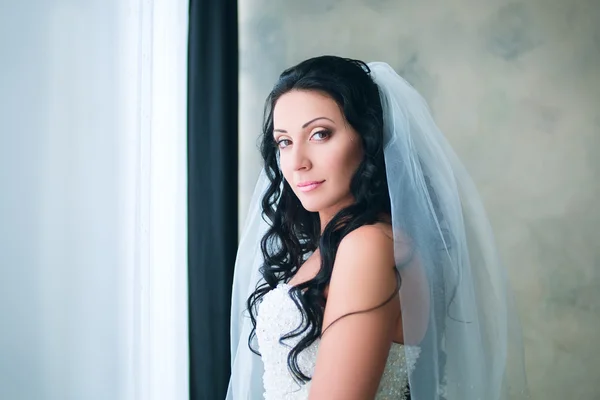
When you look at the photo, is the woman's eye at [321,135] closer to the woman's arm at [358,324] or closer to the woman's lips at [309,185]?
the woman's lips at [309,185]

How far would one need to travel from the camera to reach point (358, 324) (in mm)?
1186

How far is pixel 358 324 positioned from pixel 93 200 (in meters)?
1.39

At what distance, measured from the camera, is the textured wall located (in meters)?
2.97

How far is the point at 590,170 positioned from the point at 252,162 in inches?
71.3

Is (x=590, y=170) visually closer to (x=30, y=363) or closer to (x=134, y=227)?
(x=134, y=227)

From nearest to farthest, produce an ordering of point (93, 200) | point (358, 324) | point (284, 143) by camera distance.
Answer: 1. point (358, 324)
2. point (284, 143)
3. point (93, 200)

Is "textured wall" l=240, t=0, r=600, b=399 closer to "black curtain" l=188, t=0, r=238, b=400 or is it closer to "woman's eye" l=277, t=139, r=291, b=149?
"black curtain" l=188, t=0, r=238, b=400

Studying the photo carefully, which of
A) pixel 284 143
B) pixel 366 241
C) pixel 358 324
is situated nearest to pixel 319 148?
pixel 284 143

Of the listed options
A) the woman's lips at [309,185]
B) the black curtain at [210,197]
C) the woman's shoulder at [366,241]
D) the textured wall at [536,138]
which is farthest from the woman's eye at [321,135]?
the textured wall at [536,138]

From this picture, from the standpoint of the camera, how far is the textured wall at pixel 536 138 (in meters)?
2.97

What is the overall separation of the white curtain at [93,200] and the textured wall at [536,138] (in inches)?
55.5

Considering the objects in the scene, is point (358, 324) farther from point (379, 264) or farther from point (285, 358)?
point (285, 358)

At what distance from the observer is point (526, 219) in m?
3.02

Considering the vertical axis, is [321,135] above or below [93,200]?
above
